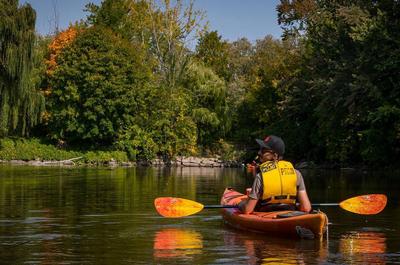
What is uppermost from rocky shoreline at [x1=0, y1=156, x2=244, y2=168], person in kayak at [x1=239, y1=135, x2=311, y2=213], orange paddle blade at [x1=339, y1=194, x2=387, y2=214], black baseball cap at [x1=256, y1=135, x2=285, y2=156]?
rocky shoreline at [x1=0, y1=156, x2=244, y2=168]

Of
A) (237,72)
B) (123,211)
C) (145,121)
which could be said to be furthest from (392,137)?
(237,72)

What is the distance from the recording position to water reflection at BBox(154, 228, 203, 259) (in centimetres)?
1007

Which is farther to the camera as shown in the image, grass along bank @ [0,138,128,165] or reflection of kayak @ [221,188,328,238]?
grass along bank @ [0,138,128,165]

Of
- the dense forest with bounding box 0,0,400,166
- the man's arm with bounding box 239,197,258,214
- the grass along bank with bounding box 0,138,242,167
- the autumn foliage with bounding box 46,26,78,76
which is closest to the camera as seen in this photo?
the man's arm with bounding box 239,197,258,214

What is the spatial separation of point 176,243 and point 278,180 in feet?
5.85

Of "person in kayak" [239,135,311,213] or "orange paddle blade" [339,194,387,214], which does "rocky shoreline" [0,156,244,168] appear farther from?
"person in kayak" [239,135,311,213]

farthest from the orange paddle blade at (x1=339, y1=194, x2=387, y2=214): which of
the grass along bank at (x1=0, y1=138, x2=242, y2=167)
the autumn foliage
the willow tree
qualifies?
the autumn foliage

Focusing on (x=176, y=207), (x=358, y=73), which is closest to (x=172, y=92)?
(x=358, y=73)

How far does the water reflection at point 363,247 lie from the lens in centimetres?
952

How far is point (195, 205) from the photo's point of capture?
1259 cm

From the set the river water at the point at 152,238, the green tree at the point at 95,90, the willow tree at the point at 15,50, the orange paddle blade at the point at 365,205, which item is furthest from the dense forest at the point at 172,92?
the orange paddle blade at the point at 365,205

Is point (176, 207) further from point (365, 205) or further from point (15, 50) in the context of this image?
point (15, 50)

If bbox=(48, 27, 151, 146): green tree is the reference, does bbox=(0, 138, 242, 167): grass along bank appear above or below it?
below

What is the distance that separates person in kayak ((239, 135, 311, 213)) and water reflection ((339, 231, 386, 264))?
87 cm
